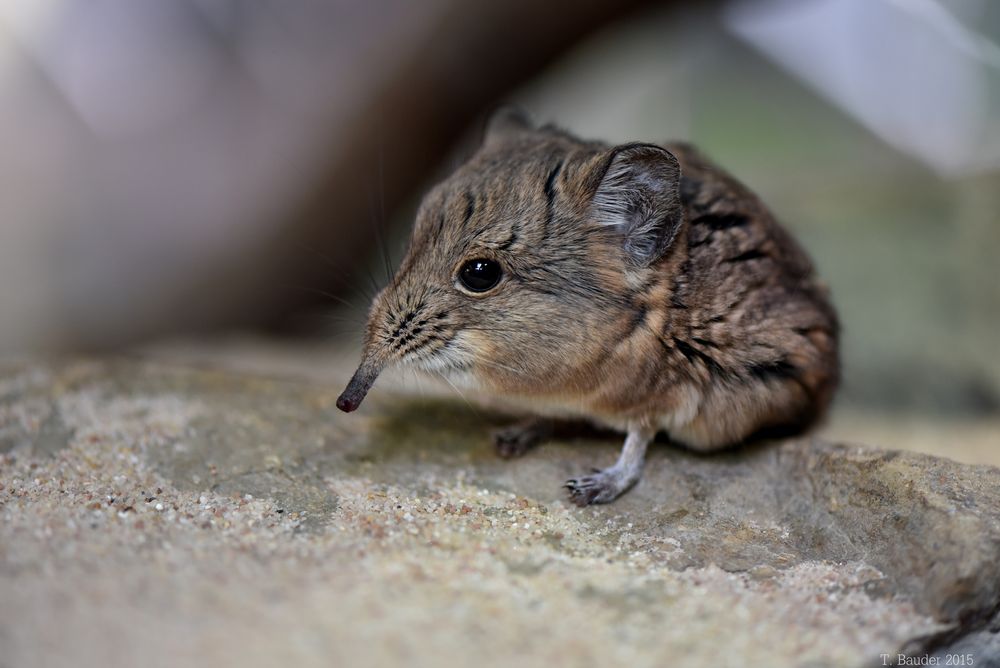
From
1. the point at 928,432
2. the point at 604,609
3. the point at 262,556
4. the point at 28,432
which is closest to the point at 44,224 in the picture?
the point at 28,432

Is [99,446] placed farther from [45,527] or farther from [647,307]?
[647,307]

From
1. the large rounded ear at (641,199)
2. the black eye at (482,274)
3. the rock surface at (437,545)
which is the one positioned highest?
the large rounded ear at (641,199)

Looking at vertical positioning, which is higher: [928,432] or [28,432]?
[928,432]

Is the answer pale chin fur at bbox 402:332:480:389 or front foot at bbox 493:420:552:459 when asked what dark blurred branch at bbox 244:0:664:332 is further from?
pale chin fur at bbox 402:332:480:389

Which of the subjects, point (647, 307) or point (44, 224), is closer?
point (647, 307)

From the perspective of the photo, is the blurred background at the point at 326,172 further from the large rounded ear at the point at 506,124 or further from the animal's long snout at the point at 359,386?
the animal's long snout at the point at 359,386

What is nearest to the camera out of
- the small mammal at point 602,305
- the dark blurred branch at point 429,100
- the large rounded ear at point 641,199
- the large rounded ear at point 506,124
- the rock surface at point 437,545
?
the rock surface at point 437,545

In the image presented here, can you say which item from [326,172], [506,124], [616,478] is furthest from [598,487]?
[326,172]

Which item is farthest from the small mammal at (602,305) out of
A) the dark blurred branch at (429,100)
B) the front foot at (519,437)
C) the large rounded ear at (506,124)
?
the dark blurred branch at (429,100)

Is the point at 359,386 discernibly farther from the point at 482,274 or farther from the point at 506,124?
the point at 506,124

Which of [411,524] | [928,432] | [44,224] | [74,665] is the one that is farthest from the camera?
[44,224]
